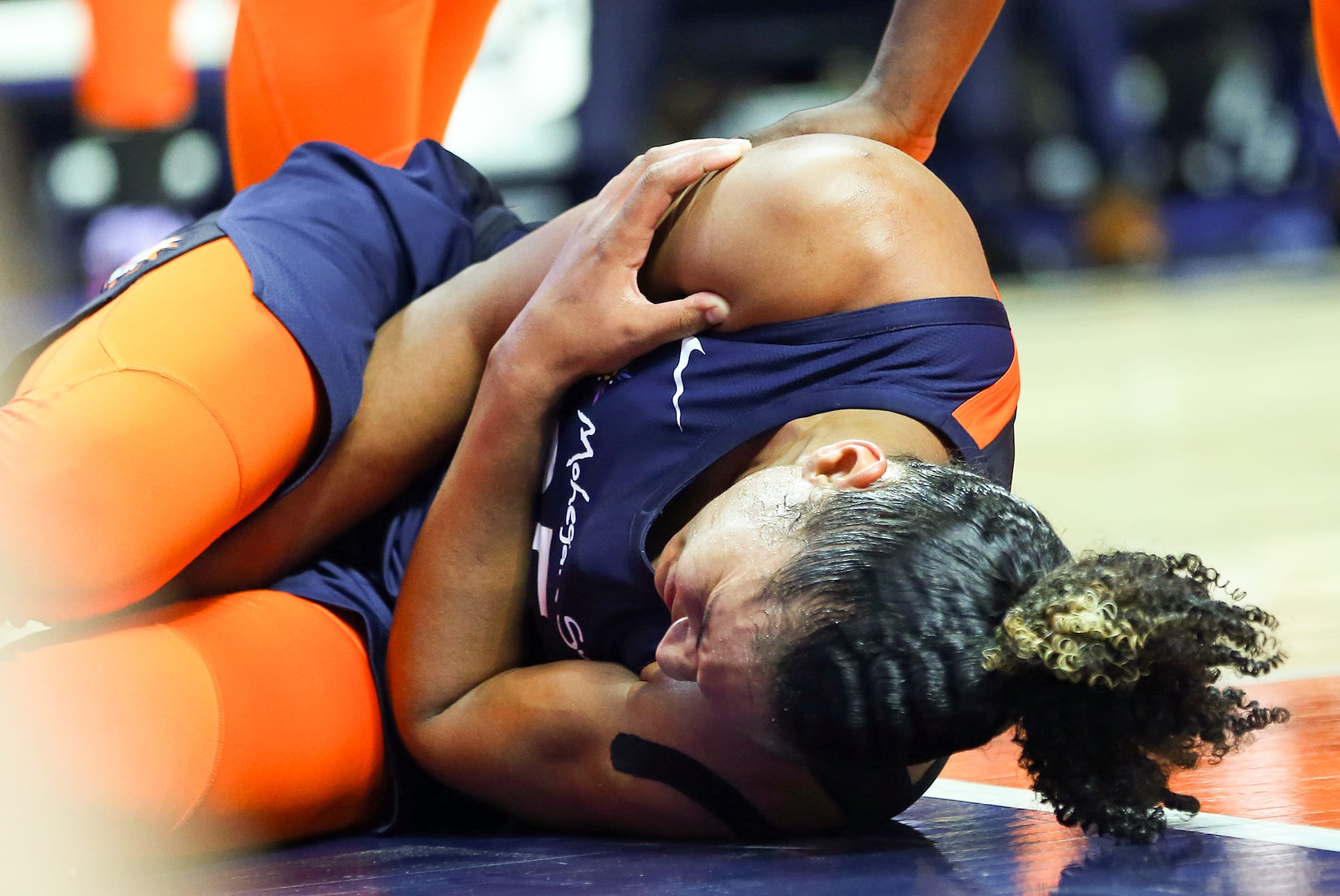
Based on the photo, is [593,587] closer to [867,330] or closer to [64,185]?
[867,330]

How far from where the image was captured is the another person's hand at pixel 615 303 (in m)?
1.20

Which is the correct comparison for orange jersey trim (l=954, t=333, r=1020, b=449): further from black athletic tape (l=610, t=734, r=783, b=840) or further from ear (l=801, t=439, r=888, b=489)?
black athletic tape (l=610, t=734, r=783, b=840)

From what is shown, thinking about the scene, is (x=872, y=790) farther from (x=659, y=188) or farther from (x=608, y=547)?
(x=659, y=188)

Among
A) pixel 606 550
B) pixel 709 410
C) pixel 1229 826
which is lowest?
pixel 1229 826

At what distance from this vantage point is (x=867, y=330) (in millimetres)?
1172

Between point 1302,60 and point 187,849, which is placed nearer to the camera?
point 187,849

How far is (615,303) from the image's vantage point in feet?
3.98

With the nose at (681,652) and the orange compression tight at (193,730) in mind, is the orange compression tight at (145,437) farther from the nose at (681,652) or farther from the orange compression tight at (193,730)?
the nose at (681,652)

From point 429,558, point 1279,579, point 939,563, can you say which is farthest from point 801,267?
point 1279,579

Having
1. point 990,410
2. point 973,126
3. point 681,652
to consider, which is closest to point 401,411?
point 681,652

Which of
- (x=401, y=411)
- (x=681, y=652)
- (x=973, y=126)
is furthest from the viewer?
(x=973, y=126)

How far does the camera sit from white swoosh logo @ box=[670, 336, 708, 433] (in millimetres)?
1204

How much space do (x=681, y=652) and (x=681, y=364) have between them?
0.27 metres

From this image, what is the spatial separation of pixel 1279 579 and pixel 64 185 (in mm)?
8831
